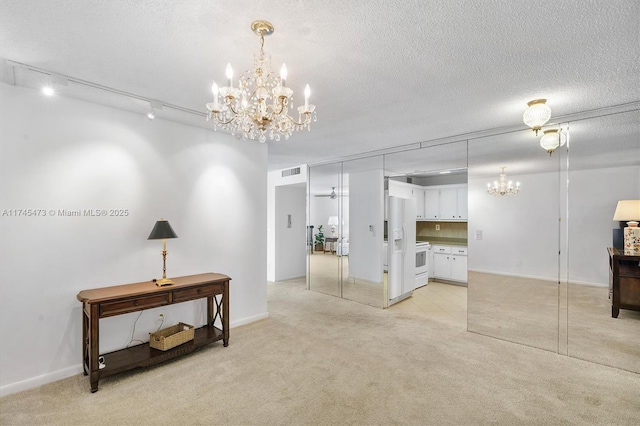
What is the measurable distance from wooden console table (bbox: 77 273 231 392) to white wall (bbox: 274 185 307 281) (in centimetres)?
337

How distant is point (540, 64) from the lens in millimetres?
2195

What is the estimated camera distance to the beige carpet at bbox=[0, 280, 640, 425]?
Result: 2254 mm

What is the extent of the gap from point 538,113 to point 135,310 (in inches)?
164

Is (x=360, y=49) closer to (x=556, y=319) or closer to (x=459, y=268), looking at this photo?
(x=556, y=319)

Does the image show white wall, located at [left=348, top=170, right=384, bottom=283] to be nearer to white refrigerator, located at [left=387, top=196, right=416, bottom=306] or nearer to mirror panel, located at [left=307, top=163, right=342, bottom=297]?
white refrigerator, located at [left=387, top=196, right=416, bottom=306]

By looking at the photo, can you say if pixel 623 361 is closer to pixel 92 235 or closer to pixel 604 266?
pixel 604 266

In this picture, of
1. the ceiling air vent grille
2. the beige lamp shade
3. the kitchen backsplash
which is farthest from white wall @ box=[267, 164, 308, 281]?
the beige lamp shade

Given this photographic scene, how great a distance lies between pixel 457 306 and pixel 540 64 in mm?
3845

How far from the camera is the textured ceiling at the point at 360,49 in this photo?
5.36 feet

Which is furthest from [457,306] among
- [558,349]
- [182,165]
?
[182,165]

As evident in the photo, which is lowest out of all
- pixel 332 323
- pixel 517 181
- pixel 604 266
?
pixel 332 323

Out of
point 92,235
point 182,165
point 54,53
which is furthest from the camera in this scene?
point 182,165

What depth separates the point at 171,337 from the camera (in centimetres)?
306

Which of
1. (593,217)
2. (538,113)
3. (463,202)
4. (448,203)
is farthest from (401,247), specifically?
(538,113)
